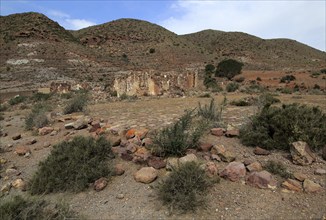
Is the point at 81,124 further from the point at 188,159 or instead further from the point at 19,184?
the point at 188,159

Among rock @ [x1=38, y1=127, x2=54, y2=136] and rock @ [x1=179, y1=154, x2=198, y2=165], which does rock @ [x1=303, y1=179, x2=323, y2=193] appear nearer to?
rock @ [x1=179, y1=154, x2=198, y2=165]

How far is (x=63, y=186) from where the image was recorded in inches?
171

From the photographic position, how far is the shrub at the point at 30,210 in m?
3.22

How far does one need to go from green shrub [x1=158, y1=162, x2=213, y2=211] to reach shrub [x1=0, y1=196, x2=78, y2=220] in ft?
3.65

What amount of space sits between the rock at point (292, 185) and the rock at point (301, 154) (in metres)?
0.52

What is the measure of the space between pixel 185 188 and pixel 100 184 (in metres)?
1.28

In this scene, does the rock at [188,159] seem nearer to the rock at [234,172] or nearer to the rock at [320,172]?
the rock at [234,172]

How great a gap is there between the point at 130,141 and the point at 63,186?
1562 mm

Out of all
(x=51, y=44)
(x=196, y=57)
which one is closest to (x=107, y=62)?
(x=51, y=44)

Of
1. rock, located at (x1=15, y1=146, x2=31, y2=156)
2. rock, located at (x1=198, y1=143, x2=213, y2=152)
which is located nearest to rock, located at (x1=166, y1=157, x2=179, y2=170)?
rock, located at (x1=198, y1=143, x2=213, y2=152)

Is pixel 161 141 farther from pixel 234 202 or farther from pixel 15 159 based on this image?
pixel 15 159

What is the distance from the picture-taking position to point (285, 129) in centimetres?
486

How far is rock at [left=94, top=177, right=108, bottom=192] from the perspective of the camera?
4.20 m

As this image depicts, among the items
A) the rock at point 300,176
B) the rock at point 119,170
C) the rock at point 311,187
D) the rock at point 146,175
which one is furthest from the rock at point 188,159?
the rock at point 311,187
